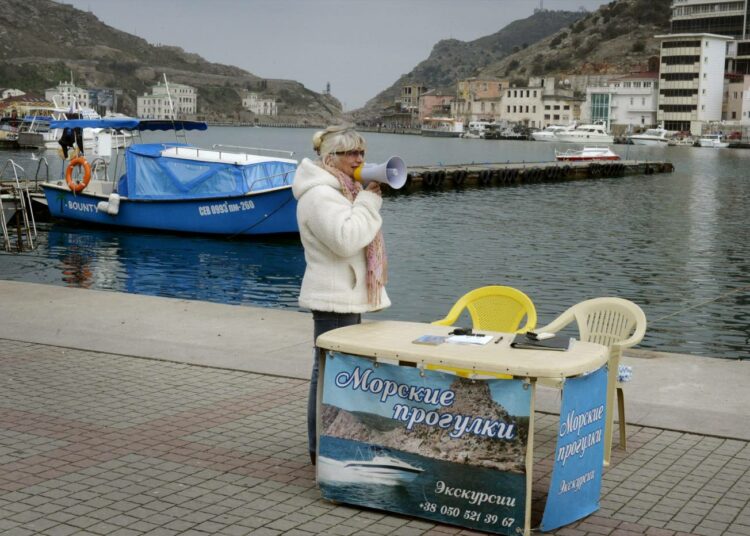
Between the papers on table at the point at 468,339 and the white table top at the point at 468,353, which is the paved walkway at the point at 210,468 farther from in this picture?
the papers on table at the point at 468,339

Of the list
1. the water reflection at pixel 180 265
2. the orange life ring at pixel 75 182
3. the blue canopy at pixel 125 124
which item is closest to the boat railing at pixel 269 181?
the water reflection at pixel 180 265

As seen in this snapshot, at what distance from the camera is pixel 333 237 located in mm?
6312

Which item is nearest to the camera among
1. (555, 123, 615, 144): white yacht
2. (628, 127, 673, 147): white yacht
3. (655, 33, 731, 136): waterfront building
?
(628, 127, 673, 147): white yacht

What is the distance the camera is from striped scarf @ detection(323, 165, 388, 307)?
6.50m

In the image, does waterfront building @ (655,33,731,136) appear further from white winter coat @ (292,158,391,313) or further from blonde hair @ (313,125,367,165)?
white winter coat @ (292,158,391,313)

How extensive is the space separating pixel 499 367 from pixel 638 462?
1943 millimetres

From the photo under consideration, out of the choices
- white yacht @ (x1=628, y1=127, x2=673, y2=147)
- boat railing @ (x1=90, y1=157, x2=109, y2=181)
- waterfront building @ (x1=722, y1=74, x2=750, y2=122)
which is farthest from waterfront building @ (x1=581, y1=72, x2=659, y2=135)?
boat railing @ (x1=90, y1=157, x2=109, y2=181)

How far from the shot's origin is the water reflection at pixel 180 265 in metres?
23.1

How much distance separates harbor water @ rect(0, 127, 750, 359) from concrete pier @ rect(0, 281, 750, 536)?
616 cm

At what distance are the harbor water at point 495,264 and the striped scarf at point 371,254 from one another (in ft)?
31.2

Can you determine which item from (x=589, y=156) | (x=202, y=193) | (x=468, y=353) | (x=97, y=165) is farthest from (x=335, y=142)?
(x=589, y=156)

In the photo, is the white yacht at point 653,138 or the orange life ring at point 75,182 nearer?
the orange life ring at point 75,182

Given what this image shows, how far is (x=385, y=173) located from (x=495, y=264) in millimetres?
22003

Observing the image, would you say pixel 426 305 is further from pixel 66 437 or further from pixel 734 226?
pixel 734 226
